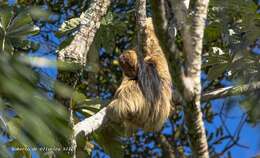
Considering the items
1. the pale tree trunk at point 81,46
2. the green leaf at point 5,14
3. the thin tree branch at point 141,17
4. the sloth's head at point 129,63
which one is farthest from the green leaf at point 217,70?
the green leaf at point 5,14

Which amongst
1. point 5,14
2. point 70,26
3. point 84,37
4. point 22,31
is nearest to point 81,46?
point 84,37

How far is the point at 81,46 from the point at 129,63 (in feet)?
5.88

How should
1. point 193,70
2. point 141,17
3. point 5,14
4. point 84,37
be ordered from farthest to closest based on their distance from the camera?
1. point 141,17
2. point 84,37
3. point 193,70
4. point 5,14

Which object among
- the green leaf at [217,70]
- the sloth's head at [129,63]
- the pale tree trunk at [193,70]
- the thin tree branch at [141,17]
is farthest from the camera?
the sloth's head at [129,63]

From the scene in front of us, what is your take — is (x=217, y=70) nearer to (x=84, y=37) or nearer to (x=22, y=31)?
(x=84, y=37)

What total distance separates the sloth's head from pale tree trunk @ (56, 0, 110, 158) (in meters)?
1.22

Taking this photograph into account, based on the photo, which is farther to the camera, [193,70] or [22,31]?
[22,31]

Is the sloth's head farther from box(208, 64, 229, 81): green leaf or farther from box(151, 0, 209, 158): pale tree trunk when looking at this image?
box(151, 0, 209, 158): pale tree trunk

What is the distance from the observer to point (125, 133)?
5.56 meters

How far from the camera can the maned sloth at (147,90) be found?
588cm

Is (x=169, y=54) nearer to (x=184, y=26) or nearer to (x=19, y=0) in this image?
(x=184, y=26)

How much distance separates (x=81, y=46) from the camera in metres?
4.32

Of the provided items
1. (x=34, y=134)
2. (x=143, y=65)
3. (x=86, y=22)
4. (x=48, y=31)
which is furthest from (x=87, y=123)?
(x=48, y=31)

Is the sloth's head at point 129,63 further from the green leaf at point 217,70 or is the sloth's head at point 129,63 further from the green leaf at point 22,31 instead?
the green leaf at point 22,31
